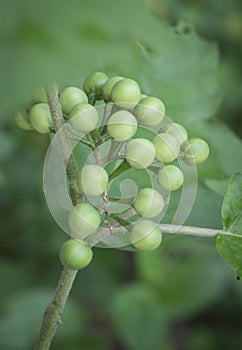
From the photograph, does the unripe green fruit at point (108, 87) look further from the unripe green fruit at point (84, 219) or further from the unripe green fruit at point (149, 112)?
the unripe green fruit at point (84, 219)

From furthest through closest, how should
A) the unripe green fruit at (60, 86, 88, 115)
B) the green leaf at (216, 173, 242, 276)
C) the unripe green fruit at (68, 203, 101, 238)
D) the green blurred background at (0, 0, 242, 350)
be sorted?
the green blurred background at (0, 0, 242, 350) < the green leaf at (216, 173, 242, 276) < the unripe green fruit at (60, 86, 88, 115) < the unripe green fruit at (68, 203, 101, 238)

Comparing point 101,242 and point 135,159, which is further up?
point 135,159

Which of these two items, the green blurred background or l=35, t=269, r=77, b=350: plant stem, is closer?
l=35, t=269, r=77, b=350: plant stem

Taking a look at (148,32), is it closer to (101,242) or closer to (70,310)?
(101,242)

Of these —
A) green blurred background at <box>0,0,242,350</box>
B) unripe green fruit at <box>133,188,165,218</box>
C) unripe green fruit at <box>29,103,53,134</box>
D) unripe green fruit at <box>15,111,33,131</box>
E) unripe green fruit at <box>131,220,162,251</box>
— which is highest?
unripe green fruit at <box>29,103,53,134</box>

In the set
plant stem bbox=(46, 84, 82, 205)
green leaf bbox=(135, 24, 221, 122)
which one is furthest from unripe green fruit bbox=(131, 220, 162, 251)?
green leaf bbox=(135, 24, 221, 122)

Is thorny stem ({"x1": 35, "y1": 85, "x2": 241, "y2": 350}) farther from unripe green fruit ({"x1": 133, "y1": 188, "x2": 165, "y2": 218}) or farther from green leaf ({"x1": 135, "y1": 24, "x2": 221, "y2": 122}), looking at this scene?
green leaf ({"x1": 135, "y1": 24, "x2": 221, "y2": 122})

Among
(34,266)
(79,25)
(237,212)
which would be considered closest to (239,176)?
(237,212)

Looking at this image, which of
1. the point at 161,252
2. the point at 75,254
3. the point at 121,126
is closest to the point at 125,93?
the point at 121,126
